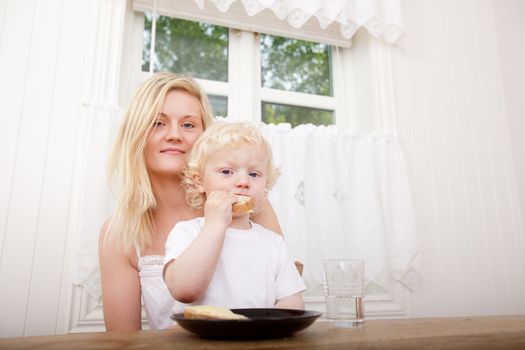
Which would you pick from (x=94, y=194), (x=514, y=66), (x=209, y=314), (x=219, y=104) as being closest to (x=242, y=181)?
(x=209, y=314)

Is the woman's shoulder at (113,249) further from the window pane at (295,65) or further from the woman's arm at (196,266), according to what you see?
the window pane at (295,65)

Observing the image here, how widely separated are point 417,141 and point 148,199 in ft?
4.88

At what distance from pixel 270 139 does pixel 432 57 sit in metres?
1.16

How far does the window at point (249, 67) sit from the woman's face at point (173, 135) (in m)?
0.66

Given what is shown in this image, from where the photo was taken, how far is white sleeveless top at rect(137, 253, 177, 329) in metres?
1.17

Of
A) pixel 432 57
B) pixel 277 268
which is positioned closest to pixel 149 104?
pixel 277 268

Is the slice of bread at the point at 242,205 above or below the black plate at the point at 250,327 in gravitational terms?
above

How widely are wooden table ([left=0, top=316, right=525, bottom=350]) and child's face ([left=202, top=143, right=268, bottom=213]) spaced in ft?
1.28

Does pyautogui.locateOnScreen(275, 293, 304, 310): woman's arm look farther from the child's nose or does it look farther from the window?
the window

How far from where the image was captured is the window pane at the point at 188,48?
6.68ft

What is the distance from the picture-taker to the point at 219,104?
2.07m

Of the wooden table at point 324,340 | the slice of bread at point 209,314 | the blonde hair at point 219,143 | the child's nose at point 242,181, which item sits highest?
the blonde hair at point 219,143

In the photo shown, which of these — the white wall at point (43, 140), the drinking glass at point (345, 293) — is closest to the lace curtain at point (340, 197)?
the white wall at point (43, 140)

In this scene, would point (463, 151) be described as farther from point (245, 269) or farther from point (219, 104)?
point (245, 269)
